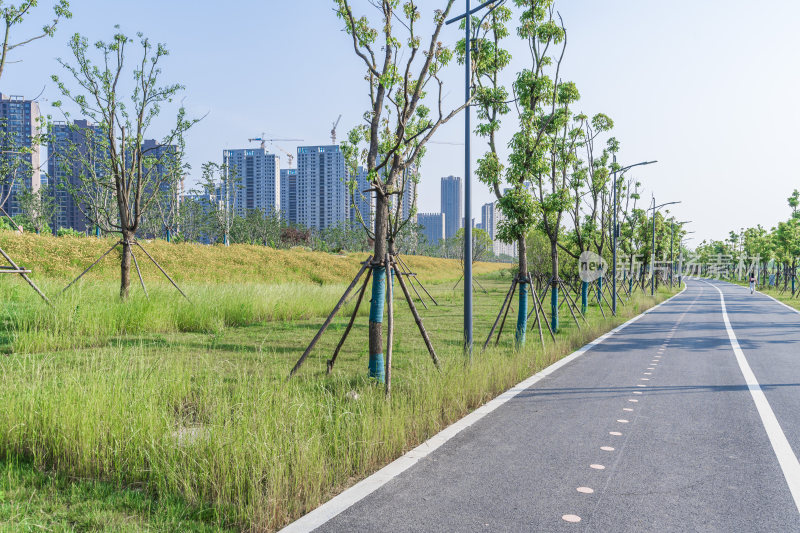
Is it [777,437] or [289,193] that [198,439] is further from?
[289,193]

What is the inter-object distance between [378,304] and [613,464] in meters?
3.29

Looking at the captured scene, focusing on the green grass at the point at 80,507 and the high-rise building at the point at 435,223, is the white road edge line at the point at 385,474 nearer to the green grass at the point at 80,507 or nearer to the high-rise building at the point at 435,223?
the green grass at the point at 80,507

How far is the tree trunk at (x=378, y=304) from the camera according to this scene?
6.76 m

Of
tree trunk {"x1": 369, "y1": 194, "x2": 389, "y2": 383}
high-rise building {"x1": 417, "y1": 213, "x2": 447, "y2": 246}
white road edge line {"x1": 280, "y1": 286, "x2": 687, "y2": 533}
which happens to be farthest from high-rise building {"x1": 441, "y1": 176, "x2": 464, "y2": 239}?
white road edge line {"x1": 280, "y1": 286, "x2": 687, "y2": 533}

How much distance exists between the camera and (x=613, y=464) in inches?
182

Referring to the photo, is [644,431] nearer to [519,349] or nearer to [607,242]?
[519,349]

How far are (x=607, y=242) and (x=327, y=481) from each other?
90.4 ft

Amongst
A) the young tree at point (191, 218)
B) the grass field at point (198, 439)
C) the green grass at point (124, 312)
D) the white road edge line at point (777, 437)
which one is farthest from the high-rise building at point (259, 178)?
the white road edge line at point (777, 437)

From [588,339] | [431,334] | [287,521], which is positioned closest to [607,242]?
[588,339]

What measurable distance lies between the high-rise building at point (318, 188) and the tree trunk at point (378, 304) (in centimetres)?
10542

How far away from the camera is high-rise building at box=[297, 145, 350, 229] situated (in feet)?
369

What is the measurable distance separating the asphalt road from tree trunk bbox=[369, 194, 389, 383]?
162 centimetres

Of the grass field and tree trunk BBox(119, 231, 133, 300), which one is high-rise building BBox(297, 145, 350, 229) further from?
the grass field

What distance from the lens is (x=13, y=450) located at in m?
4.30
